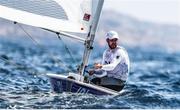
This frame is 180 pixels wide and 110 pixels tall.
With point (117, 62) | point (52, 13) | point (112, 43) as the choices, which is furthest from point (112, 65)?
point (52, 13)

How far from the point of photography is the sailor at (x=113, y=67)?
14.7 m

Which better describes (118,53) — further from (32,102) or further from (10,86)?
(10,86)

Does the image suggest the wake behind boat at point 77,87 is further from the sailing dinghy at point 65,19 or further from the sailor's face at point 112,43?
the sailor's face at point 112,43

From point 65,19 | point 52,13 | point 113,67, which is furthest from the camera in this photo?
point 65,19

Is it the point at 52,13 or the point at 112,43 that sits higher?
the point at 52,13

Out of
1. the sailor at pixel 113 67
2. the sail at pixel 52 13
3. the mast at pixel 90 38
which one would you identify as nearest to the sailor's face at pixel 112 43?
the sailor at pixel 113 67

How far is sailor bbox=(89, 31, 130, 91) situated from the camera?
1474cm

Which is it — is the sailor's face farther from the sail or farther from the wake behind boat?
the wake behind boat

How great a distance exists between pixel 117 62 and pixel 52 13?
2238 millimetres

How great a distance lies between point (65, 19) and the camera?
49.3ft

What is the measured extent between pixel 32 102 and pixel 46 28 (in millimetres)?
2232

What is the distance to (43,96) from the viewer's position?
14609 mm

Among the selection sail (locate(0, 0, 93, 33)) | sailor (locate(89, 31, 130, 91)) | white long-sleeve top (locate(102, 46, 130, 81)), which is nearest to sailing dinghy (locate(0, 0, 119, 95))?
sail (locate(0, 0, 93, 33))

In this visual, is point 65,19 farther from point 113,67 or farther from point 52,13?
point 113,67
